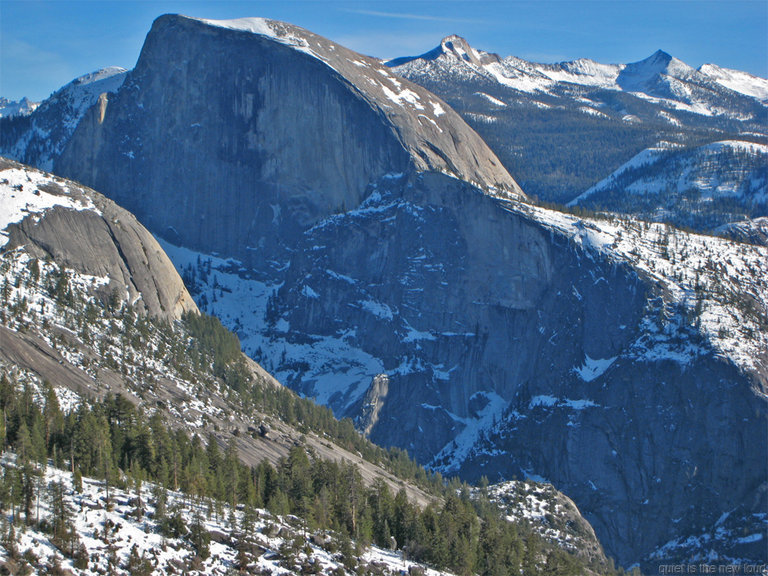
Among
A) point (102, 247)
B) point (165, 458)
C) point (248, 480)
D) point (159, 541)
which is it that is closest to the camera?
point (159, 541)

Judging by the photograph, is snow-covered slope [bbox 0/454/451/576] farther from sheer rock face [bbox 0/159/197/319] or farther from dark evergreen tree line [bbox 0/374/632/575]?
sheer rock face [bbox 0/159/197/319]

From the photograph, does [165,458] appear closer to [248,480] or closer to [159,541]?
[248,480]

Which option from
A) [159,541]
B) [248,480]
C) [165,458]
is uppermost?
[165,458]

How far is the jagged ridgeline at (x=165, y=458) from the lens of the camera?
338ft

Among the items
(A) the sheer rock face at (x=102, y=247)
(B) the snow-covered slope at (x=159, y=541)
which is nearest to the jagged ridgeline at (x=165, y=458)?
(B) the snow-covered slope at (x=159, y=541)

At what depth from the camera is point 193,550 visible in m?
102

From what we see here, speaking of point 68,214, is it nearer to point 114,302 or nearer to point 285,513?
point 114,302

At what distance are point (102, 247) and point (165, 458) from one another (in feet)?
211

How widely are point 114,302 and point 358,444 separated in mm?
43654

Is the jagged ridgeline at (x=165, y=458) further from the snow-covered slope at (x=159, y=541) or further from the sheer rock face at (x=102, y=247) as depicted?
the sheer rock face at (x=102, y=247)

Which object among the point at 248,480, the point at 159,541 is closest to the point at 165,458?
the point at 248,480

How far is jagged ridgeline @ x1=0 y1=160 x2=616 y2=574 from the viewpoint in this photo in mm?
102875

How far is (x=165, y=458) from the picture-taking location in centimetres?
13112

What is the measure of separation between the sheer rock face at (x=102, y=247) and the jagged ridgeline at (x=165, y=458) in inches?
14.2
